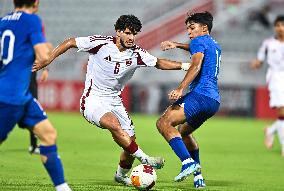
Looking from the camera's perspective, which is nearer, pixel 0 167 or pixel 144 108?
pixel 0 167

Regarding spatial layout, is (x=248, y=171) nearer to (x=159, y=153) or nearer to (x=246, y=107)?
(x=159, y=153)

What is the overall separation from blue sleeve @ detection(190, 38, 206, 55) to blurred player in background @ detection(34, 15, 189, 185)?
0.28 m

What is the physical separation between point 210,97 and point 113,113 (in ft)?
3.76

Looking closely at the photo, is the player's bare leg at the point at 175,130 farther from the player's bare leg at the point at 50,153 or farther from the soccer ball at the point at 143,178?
the player's bare leg at the point at 50,153

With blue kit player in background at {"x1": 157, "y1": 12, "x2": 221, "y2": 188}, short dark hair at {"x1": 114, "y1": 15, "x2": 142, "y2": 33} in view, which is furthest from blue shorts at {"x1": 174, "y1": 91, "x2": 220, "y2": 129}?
short dark hair at {"x1": 114, "y1": 15, "x2": 142, "y2": 33}

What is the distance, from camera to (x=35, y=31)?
710cm

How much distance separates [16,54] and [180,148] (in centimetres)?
259

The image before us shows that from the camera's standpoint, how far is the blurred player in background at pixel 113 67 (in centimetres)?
921

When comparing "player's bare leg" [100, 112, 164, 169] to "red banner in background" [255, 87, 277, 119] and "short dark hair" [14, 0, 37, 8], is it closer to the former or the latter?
"short dark hair" [14, 0, 37, 8]

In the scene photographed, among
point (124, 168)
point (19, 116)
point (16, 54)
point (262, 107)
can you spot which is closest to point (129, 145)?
point (124, 168)

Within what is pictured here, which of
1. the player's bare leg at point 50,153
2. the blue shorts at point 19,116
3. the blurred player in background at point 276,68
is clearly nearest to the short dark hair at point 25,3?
the blue shorts at point 19,116

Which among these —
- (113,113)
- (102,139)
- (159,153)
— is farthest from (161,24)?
(113,113)

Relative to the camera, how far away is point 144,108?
2472 centimetres

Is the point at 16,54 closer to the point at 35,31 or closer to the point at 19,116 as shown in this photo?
the point at 35,31
